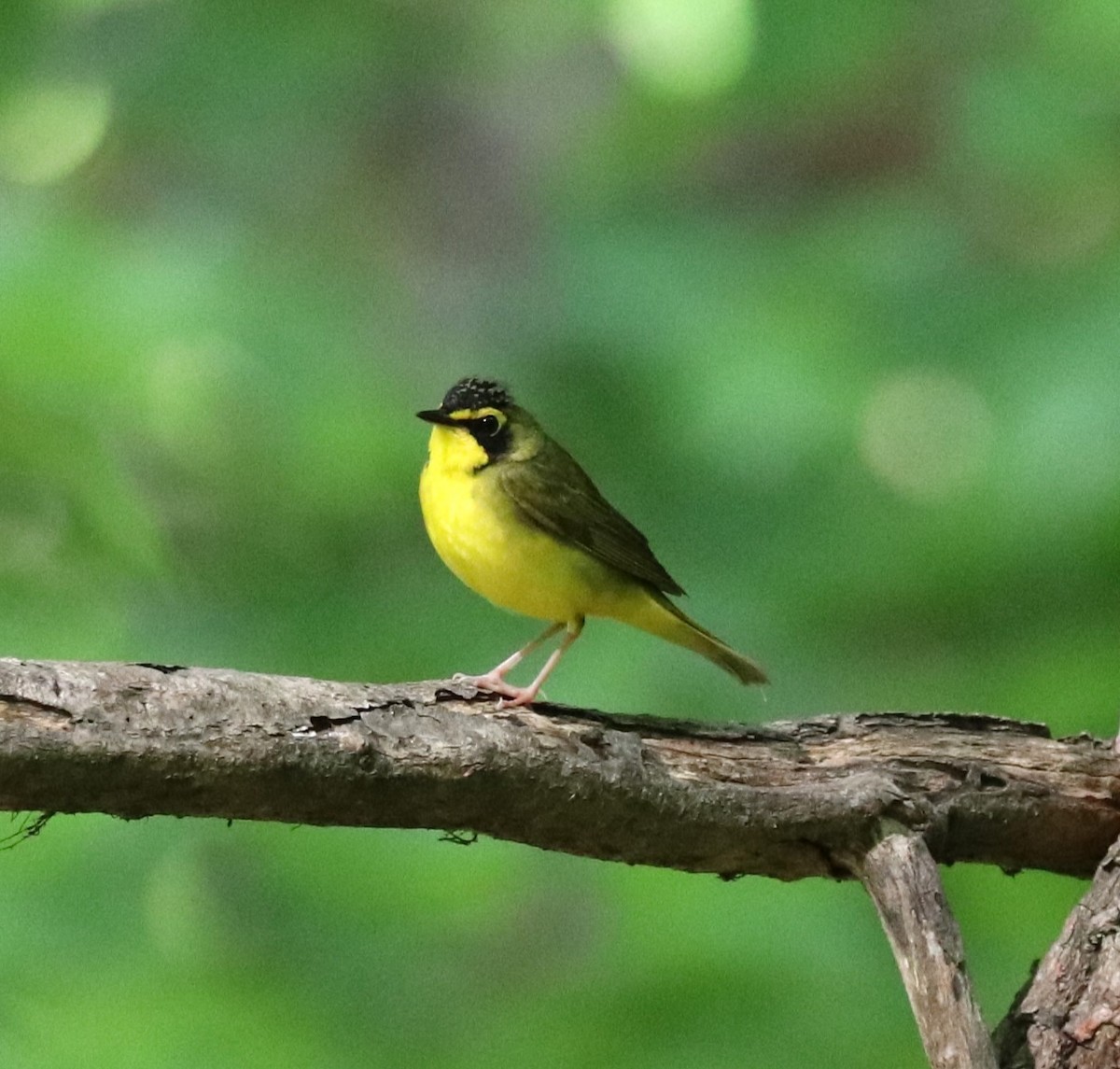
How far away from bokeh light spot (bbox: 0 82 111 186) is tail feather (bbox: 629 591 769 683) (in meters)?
2.98

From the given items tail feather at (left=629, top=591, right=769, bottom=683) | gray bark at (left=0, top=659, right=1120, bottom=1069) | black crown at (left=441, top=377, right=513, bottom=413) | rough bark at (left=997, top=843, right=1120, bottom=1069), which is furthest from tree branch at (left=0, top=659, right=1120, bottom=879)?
black crown at (left=441, top=377, right=513, bottom=413)

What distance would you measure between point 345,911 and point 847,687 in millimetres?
2122

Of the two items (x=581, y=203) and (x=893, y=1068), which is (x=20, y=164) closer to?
(x=581, y=203)

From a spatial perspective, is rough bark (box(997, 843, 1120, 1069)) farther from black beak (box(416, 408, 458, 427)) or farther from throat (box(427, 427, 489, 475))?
black beak (box(416, 408, 458, 427))

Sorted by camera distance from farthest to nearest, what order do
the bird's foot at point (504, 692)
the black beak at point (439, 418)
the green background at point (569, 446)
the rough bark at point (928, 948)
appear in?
the green background at point (569, 446)
the black beak at point (439, 418)
the bird's foot at point (504, 692)
the rough bark at point (928, 948)

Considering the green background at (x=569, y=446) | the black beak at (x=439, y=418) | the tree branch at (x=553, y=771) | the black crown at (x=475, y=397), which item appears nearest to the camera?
the tree branch at (x=553, y=771)

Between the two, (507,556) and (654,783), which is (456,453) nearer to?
(507,556)

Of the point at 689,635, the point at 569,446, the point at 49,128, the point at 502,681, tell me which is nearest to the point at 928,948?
the point at 502,681

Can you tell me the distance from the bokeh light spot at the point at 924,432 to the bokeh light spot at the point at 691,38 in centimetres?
126

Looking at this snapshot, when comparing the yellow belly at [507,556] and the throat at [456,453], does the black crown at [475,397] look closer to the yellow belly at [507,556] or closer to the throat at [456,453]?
the throat at [456,453]

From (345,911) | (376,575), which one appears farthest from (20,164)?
(345,911)

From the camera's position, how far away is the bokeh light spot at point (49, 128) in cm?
605

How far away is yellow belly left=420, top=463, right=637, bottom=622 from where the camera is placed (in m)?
4.38

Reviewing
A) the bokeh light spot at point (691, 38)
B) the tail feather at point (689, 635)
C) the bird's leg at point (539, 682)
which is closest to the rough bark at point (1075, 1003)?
the bird's leg at point (539, 682)
